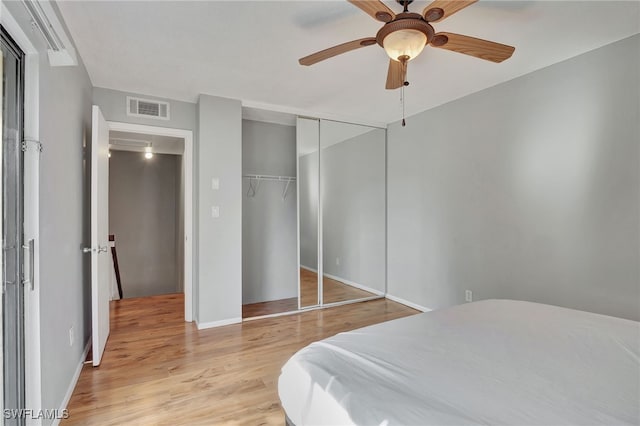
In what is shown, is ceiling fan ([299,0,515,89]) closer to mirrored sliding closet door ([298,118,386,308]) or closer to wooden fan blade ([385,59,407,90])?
wooden fan blade ([385,59,407,90])

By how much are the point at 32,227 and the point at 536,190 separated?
3.40 m

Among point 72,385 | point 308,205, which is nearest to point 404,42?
point 308,205

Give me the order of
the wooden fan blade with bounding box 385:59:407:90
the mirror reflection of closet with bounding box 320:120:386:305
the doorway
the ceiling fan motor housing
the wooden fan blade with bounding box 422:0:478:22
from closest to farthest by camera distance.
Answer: the wooden fan blade with bounding box 422:0:478:22
the ceiling fan motor housing
the wooden fan blade with bounding box 385:59:407:90
the mirror reflection of closet with bounding box 320:120:386:305
the doorway

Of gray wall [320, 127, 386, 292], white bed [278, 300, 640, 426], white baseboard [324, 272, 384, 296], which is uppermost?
gray wall [320, 127, 386, 292]

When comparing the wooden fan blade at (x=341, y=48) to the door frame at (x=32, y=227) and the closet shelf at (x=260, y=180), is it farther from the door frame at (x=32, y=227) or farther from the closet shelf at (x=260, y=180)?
the closet shelf at (x=260, y=180)

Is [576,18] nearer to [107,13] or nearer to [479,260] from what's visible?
[479,260]

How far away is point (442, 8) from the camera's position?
1440mm

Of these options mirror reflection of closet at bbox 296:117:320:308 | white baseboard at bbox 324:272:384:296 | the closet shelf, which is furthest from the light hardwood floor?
the closet shelf

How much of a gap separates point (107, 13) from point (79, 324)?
7.21 ft

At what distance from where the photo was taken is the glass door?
55.7 inches

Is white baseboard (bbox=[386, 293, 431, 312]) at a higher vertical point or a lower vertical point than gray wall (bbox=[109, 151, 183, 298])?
lower

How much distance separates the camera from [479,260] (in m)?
3.12

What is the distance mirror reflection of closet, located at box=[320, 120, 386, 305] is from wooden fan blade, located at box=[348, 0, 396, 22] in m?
2.46

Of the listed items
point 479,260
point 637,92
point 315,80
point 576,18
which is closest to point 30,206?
point 315,80
